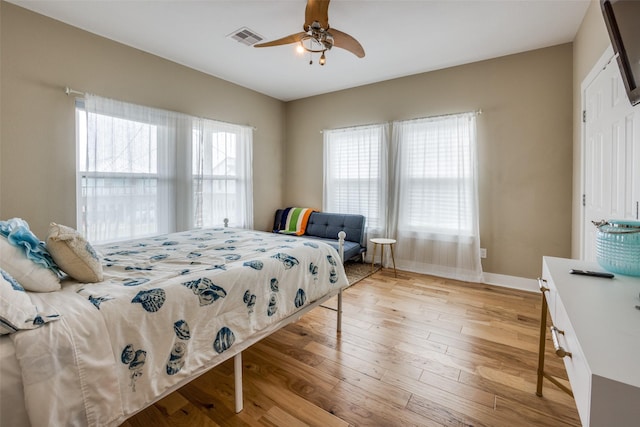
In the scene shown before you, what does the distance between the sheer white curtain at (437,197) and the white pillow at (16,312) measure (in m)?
3.71

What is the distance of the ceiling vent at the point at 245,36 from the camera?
9.10ft

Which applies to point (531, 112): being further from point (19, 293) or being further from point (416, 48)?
point (19, 293)

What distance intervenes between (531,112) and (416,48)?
148 centimetres

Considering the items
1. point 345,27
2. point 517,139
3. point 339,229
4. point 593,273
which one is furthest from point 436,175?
point 593,273

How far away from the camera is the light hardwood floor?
146 centimetres

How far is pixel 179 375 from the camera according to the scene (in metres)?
1.22

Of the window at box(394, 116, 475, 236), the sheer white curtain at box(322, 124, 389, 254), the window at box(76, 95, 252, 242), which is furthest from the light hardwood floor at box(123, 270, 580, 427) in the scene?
the window at box(76, 95, 252, 242)

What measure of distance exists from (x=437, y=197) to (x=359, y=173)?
120 cm

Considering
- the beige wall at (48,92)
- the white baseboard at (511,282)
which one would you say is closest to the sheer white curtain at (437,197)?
the white baseboard at (511,282)

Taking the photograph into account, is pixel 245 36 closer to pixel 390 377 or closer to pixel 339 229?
pixel 339 229

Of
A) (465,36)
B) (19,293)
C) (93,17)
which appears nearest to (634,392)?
(19,293)

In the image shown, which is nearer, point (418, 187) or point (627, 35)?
point (627, 35)

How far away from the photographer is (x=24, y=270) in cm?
110

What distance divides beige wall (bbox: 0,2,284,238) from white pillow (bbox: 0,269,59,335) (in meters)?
2.11
